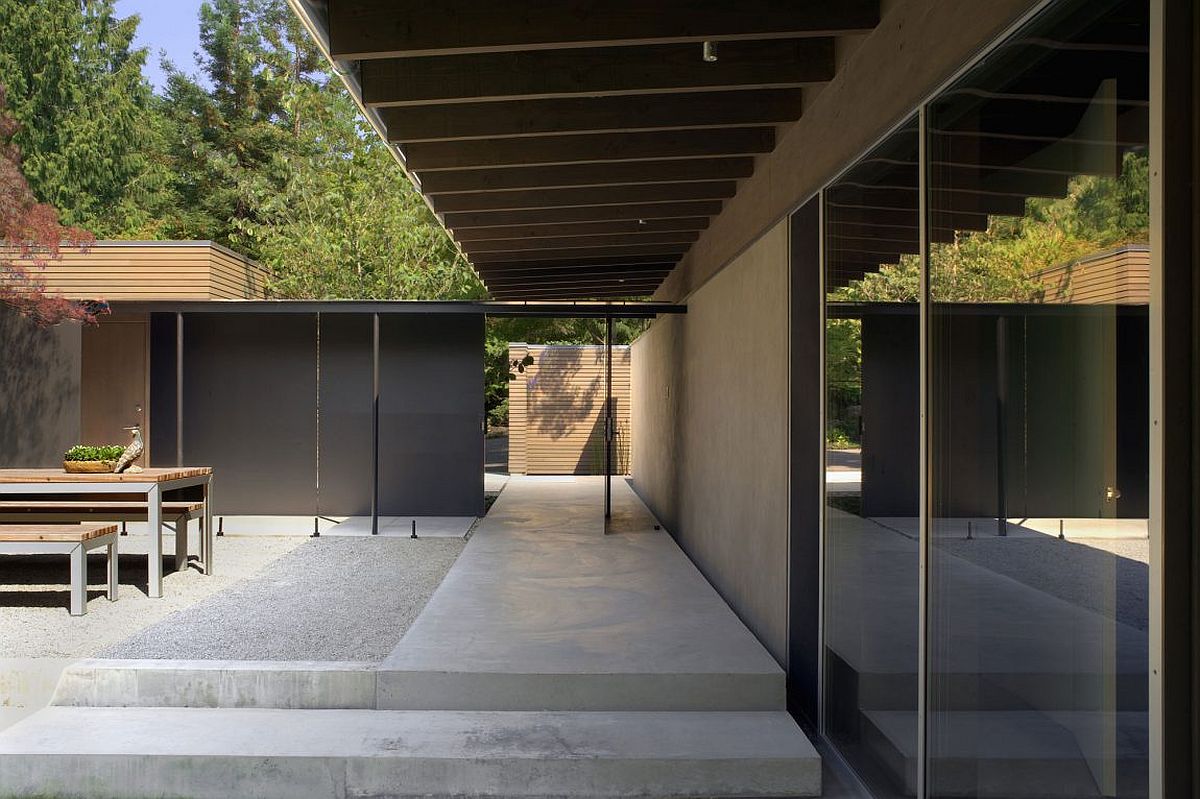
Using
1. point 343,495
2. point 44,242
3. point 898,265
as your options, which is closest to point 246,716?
point 898,265

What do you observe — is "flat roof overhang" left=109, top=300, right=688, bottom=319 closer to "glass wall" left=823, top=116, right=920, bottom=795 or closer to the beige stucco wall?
the beige stucco wall

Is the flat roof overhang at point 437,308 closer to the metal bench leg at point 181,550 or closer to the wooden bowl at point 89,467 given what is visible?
the metal bench leg at point 181,550

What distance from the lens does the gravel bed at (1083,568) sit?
202 cm

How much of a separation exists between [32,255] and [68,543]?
303 inches

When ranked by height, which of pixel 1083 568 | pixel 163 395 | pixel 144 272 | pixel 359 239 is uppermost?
pixel 359 239

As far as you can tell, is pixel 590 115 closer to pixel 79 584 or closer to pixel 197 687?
pixel 197 687

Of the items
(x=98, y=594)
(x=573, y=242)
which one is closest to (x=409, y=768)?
(x=98, y=594)

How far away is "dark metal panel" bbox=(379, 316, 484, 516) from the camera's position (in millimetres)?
11250

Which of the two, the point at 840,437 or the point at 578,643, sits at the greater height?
the point at 840,437

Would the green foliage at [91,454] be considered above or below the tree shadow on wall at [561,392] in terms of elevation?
below

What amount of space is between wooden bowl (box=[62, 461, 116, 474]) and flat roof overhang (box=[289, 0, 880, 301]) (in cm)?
318

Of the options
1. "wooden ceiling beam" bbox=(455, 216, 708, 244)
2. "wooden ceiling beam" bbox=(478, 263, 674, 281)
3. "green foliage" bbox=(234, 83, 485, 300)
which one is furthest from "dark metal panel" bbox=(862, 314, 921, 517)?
"green foliage" bbox=(234, 83, 485, 300)

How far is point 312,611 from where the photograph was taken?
645 centimetres

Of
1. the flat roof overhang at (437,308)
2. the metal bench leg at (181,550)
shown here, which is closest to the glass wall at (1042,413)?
the flat roof overhang at (437,308)
